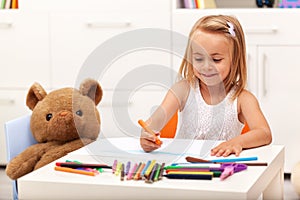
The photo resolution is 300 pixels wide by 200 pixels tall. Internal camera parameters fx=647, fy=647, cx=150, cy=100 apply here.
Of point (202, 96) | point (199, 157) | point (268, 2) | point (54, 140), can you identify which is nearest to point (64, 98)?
point (54, 140)

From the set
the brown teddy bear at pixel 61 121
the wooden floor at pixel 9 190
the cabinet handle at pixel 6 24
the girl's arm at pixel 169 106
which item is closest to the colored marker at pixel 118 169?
the girl's arm at pixel 169 106

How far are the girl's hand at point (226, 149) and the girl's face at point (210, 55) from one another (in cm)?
32

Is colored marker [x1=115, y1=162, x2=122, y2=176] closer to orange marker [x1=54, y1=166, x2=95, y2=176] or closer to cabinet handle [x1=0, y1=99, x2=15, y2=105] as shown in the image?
orange marker [x1=54, y1=166, x2=95, y2=176]

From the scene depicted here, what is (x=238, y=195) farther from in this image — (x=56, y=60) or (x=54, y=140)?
(x=56, y=60)

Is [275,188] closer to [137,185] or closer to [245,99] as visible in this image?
[245,99]

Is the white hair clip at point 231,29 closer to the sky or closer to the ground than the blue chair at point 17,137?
closer to the sky

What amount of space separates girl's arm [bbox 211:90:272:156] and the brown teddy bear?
2.08 feet

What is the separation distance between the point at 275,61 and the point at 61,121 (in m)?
1.17

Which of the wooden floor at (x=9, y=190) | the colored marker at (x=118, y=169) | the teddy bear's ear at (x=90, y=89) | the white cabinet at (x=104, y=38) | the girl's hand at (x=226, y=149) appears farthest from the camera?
the white cabinet at (x=104, y=38)

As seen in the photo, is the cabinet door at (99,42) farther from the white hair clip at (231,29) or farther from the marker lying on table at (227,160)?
the marker lying on table at (227,160)

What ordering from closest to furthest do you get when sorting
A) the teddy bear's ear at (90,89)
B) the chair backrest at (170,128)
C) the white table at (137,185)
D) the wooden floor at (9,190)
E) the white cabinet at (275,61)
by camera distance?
the white table at (137,185) < the chair backrest at (170,128) < the teddy bear's ear at (90,89) < the wooden floor at (9,190) < the white cabinet at (275,61)

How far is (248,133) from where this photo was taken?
1856 mm

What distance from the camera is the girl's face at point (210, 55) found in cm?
200

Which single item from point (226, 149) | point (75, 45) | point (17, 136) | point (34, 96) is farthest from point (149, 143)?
point (75, 45)
